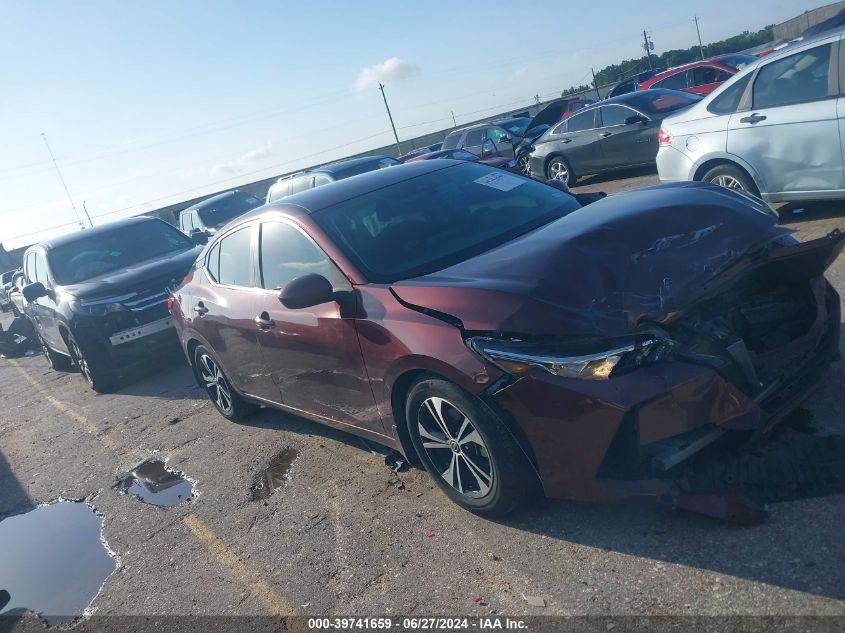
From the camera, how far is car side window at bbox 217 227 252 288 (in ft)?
17.3

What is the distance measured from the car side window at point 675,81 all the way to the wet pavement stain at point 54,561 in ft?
53.4

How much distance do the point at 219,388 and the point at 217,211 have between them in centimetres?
1275

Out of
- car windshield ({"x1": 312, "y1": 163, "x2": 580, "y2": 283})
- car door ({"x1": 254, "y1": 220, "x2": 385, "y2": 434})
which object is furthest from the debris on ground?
car windshield ({"x1": 312, "y1": 163, "x2": 580, "y2": 283})

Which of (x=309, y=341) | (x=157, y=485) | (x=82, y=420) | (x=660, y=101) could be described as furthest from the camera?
(x=660, y=101)

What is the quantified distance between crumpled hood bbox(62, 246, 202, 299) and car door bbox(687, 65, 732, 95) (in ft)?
41.8

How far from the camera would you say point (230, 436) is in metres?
6.11

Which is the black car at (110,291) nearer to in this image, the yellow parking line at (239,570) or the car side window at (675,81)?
the yellow parking line at (239,570)

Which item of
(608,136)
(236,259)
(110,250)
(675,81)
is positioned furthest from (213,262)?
(675,81)

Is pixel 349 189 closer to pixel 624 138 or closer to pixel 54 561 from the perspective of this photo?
pixel 54 561

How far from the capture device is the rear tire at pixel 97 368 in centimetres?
880

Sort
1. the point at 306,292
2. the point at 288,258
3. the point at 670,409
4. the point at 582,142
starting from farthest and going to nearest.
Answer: the point at 582,142, the point at 288,258, the point at 306,292, the point at 670,409

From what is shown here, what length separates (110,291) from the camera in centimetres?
867

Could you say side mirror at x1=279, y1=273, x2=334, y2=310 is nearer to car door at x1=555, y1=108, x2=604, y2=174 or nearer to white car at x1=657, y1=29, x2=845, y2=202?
white car at x1=657, y1=29, x2=845, y2=202

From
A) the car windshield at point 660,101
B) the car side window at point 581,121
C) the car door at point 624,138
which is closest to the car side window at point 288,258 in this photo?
the car door at point 624,138
